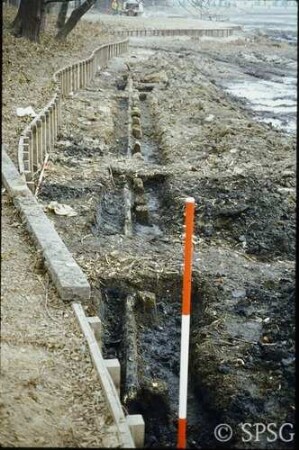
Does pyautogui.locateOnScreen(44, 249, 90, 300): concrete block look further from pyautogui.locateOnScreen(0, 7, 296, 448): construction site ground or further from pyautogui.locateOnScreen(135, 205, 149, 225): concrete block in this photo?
pyautogui.locateOnScreen(135, 205, 149, 225): concrete block

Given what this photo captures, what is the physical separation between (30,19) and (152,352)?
2237 cm

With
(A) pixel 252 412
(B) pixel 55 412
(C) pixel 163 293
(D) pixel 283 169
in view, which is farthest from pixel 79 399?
(D) pixel 283 169

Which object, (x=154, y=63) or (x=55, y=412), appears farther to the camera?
(x=154, y=63)

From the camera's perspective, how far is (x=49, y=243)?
26.2 ft

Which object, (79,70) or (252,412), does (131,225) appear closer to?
(252,412)

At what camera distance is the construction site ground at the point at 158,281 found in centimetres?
580

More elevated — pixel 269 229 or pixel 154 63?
pixel 154 63

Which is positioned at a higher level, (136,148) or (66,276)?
(136,148)

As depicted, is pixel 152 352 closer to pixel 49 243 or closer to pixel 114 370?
pixel 49 243

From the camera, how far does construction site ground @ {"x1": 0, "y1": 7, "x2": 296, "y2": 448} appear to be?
19.0 feet

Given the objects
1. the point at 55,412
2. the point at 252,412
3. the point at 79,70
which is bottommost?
the point at 252,412

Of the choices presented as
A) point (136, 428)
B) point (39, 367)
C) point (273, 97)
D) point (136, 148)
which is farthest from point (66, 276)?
point (273, 97)

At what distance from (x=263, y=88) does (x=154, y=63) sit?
5.83 m

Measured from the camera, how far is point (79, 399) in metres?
5.44
